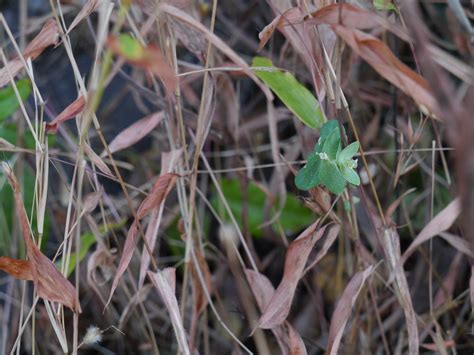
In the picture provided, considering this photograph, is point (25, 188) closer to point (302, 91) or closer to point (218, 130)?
point (218, 130)

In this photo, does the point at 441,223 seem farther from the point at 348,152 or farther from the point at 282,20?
the point at 282,20

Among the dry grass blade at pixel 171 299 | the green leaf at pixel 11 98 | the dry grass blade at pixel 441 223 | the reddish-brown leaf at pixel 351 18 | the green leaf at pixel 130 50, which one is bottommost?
the dry grass blade at pixel 441 223

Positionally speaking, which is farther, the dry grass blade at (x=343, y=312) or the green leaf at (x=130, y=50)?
the dry grass blade at (x=343, y=312)

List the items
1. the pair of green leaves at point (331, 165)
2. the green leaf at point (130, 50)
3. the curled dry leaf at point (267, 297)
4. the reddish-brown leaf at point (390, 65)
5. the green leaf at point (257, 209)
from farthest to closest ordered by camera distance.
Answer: the green leaf at point (257, 209) → the curled dry leaf at point (267, 297) → the pair of green leaves at point (331, 165) → the reddish-brown leaf at point (390, 65) → the green leaf at point (130, 50)

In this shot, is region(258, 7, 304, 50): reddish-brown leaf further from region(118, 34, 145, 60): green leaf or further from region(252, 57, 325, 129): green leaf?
region(118, 34, 145, 60): green leaf

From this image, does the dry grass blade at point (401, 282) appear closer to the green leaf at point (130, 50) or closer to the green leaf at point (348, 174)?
the green leaf at point (348, 174)

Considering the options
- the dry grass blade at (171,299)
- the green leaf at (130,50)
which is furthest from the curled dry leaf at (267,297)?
the green leaf at (130,50)

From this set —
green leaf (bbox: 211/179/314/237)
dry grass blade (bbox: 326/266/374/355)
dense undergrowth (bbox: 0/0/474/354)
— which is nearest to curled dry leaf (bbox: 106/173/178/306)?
dense undergrowth (bbox: 0/0/474/354)
